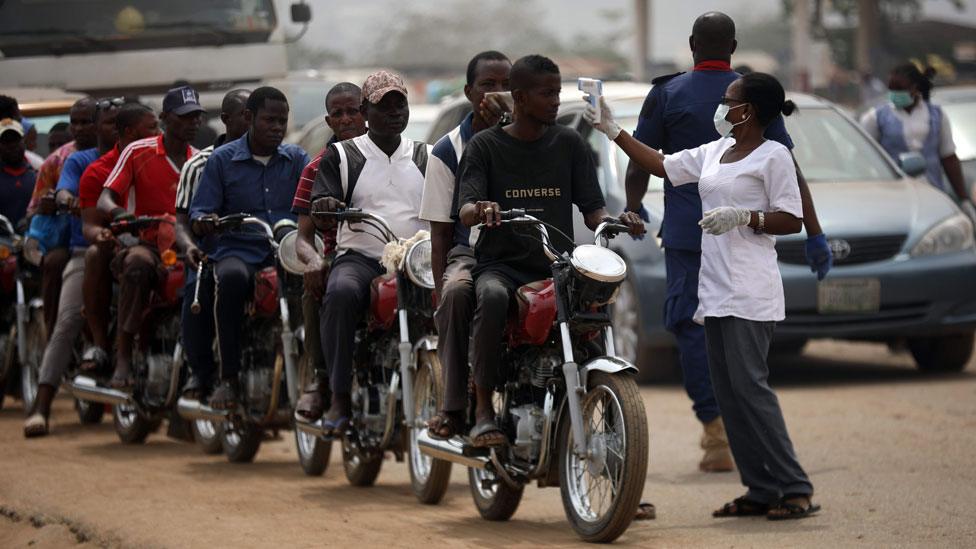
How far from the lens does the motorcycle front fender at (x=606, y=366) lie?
7285 millimetres

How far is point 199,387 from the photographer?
10.6 meters

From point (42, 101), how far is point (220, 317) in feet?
18.1

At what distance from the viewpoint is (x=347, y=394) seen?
923cm

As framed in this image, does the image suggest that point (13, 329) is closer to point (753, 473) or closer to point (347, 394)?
point (347, 394)

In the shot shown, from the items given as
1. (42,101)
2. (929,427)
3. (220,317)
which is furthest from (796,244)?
(42,101)

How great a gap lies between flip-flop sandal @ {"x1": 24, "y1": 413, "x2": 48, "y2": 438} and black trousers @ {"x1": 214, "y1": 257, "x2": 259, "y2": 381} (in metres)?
2.08

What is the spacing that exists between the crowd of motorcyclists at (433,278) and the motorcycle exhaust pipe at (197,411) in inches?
1.0

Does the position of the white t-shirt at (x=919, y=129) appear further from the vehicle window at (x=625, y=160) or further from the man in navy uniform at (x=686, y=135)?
the man in navy uniform at (x=686, y=135)

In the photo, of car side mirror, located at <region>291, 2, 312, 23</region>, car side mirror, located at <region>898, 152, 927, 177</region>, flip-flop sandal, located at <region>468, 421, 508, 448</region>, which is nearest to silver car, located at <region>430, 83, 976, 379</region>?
car side mirror, located at <region>898, 152, 927, 177</region>

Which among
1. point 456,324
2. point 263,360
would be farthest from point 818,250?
point 263,360

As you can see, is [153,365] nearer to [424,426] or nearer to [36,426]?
[36,426]

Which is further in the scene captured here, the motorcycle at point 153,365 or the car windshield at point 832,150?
the car windshield at point 832,150

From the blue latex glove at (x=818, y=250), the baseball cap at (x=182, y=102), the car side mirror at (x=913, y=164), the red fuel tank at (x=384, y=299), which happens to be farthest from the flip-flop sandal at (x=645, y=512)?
the car side mirror at (x=913, y=164)

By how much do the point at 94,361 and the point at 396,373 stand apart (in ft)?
10.7
